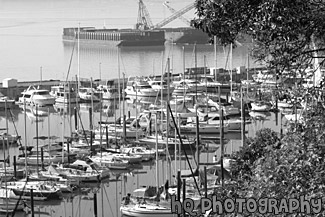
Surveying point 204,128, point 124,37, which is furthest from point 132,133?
point 124,37

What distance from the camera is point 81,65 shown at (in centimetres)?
3797

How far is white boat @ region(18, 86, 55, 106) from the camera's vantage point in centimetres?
2466

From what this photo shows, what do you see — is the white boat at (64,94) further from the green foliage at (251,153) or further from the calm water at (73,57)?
the green foliage at (251,153)

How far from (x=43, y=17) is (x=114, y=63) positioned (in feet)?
133

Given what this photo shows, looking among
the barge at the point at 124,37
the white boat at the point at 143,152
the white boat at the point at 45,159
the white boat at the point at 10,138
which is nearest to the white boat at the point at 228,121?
the white boat at the point at 143,152

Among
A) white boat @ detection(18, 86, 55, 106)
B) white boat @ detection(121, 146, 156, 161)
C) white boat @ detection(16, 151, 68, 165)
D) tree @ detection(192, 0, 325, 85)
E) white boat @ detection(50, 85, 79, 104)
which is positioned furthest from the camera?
white boat @ detection(18, 86, 55, 106)

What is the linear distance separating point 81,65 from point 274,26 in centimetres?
3450

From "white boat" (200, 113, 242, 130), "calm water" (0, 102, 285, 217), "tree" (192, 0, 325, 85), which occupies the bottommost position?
"calm water" (0, 102, 285, 217)

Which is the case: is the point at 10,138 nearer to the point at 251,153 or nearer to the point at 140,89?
the point at 140,89

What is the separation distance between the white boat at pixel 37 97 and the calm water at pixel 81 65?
387 millimetres

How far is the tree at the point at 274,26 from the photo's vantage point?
147 inches

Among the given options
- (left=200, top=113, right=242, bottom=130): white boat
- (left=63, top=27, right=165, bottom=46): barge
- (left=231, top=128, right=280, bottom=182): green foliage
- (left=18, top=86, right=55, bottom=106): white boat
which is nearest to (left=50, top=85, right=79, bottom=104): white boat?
(left=18, top=86, right=55, bottom=106): white boat

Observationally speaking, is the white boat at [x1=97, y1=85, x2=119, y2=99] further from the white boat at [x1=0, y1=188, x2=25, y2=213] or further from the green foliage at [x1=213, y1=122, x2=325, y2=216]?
the green foliage at [x1=213, y1=122, x2=325, y2=216]

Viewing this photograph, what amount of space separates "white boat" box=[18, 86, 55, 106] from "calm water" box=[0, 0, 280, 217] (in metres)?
0.39
